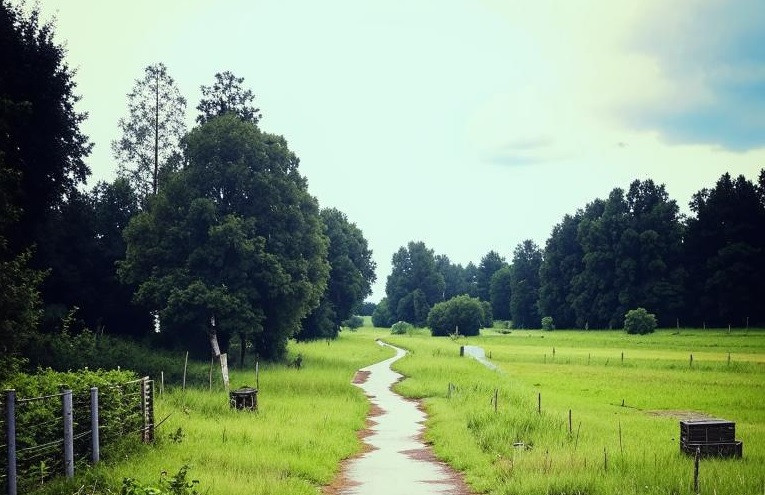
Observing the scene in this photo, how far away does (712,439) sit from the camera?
55.0ft

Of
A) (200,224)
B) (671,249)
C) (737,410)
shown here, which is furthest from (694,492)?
(671,249)

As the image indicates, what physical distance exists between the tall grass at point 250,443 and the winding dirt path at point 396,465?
0.56m

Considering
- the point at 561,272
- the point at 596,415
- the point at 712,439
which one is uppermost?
the point at 561,272

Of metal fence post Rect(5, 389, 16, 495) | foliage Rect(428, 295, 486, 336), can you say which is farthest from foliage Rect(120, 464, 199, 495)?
foliage Rect(428, 295, 486, 336)

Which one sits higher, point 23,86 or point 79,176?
point 23,86

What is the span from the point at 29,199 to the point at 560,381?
106ft

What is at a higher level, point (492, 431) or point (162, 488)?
point (162, 488)

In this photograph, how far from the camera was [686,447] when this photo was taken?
54.9ft

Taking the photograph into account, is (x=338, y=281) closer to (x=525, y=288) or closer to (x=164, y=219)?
(x=164, y=219)

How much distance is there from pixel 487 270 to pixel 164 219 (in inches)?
6289

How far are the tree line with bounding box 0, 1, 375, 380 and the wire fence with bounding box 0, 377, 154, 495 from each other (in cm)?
1181

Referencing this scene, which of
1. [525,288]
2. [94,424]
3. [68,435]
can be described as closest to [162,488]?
[68,435]

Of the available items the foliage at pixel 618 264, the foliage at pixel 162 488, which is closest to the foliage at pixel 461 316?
the foliage at pixel 618 264

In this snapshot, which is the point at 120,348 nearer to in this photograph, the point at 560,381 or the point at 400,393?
the point at 400,393
